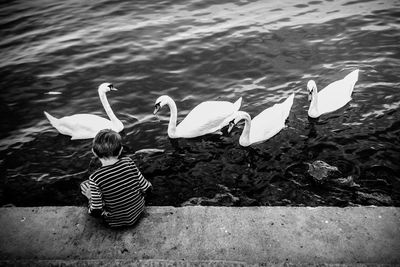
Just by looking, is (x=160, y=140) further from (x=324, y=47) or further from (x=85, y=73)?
(x=324, y=47)

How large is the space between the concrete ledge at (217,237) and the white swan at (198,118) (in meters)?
2.88

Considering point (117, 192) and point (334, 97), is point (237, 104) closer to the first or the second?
point (334, 97)

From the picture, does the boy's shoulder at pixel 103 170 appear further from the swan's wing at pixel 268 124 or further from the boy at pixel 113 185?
the swan's wing at pixel 268 124

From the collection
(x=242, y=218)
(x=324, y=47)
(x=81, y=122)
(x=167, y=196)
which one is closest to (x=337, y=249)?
(x=242, y=218)

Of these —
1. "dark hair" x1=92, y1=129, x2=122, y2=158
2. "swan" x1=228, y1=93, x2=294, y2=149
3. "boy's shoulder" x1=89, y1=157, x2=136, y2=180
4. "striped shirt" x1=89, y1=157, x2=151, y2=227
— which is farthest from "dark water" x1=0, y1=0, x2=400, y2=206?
"dark hair" x1=92, y1=129, x2=122, y2=158

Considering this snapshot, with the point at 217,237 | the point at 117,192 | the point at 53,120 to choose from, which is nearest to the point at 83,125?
the point at 53,120

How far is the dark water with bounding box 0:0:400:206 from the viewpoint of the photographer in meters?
5.43

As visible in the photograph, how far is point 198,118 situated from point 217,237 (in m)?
Result: 3.49

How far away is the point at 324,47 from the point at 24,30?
40.5ft

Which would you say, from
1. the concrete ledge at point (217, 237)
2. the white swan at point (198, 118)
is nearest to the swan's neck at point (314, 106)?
the white swan at point (198, 118)

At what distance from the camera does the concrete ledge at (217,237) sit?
331 centimetres

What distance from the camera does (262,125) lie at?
21.2ft

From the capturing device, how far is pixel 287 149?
614 centimetres

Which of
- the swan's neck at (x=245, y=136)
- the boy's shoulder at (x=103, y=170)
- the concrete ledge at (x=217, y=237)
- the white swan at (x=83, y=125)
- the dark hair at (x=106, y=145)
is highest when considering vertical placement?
the dark hair at (x=106, y=145)
